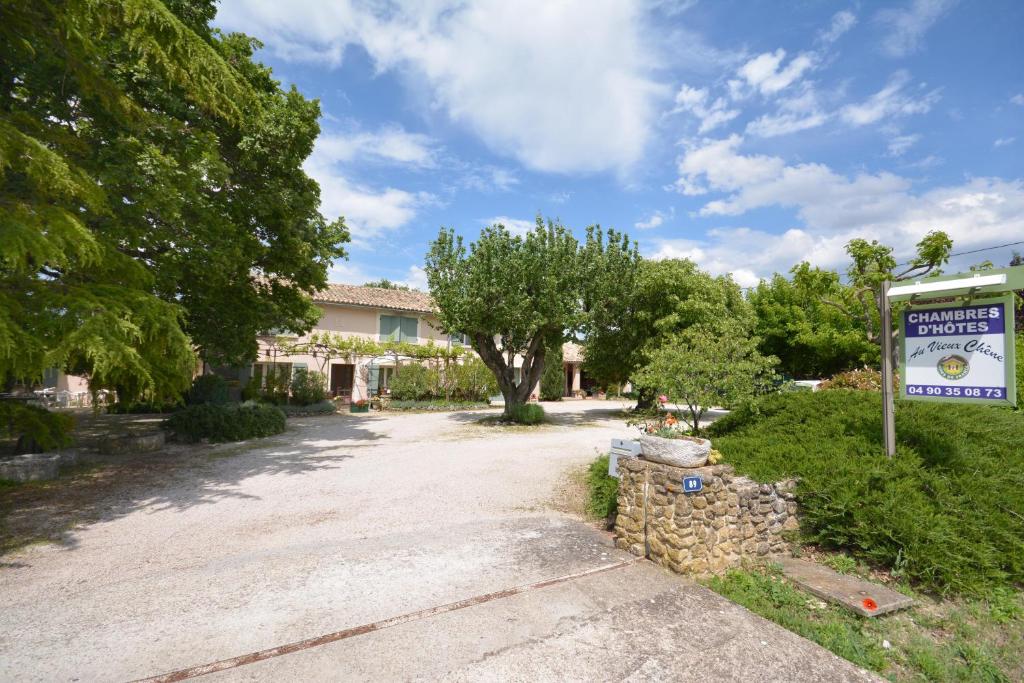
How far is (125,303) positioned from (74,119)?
5.13 m

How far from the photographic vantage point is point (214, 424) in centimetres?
1245

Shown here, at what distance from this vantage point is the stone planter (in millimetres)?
4918

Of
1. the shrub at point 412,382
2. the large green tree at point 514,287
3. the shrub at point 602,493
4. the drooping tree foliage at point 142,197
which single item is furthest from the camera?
the shrub at point 412,382

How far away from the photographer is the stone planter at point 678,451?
194 inches

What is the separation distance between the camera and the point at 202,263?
9.59 meters

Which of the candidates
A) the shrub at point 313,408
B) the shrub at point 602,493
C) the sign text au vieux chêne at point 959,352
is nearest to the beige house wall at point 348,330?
the shrub at point 313,408

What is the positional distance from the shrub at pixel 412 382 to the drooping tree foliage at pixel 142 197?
10110 millimetres

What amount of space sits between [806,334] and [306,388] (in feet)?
86.1

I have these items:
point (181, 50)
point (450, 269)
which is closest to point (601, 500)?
point (181, 50)

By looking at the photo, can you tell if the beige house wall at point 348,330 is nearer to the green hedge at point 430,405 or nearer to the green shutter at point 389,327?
the green shutter at point 389,327

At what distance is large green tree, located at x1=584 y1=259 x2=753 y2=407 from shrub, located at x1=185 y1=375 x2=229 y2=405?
14.6 m

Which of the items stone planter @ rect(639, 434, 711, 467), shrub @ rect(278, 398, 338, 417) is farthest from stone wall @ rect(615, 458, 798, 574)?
shrub @ rect(278, 398, 338, 417)

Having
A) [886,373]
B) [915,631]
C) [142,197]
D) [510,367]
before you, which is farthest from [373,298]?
[915,631]

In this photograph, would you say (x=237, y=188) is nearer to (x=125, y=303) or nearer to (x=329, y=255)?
(x=329, y=255)
